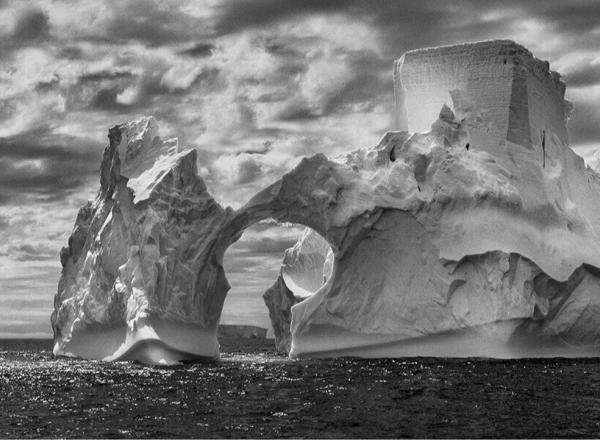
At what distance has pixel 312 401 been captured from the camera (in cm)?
1456

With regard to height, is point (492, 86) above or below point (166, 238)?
above

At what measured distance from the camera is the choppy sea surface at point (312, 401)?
1191 centimetres

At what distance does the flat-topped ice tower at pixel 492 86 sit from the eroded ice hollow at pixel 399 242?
0.06m

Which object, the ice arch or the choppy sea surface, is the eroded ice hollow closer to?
the ice arch

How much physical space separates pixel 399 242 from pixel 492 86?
5645 mm

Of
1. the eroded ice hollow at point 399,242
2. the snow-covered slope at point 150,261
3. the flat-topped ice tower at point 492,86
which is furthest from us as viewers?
the flat-topped ice tower at point 492,86

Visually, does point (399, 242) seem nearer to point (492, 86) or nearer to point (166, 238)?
point (492, 86)

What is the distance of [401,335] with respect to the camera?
23219 millimetres

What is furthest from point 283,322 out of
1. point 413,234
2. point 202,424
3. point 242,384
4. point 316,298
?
point 202,424

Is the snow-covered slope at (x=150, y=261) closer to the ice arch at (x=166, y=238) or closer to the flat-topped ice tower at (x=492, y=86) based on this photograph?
the ice arch at (x=166, y=238)

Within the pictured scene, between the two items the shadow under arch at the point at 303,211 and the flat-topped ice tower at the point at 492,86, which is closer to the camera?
the shadow under arch at the point at 303,211

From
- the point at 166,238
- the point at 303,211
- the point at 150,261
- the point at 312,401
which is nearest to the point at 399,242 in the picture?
the point at 303,211

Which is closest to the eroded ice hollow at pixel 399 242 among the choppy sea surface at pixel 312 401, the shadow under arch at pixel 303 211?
the shadow under arch at pixel 303 211

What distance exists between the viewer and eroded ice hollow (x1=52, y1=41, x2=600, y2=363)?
890 inches
